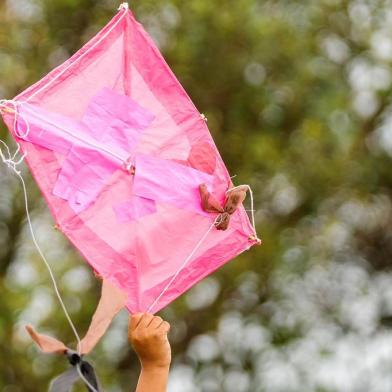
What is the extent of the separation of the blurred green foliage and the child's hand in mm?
3260

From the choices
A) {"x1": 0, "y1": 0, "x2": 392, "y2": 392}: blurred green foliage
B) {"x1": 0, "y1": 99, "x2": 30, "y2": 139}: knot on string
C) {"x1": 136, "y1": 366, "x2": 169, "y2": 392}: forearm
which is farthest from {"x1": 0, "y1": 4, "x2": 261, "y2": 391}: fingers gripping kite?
{"x1": 0, "y1": 0, "x2": 392, "y2": 392}: blurred green foliage

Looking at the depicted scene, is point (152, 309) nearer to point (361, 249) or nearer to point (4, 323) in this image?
point (4, 323)

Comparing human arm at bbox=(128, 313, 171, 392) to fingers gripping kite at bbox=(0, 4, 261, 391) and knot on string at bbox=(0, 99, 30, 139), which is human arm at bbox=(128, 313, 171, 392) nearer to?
fingers gripping kite at bbox=(0, 4, 261, 391)

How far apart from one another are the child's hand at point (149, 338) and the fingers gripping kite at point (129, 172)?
1.8 inches

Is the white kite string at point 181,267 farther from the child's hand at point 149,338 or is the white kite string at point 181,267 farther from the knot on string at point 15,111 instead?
the knot on string at point 15,111

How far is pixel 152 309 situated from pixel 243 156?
3.44 m

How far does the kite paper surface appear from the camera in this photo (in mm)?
1941

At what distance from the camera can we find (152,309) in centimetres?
196

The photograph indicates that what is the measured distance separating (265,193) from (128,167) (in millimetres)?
3580

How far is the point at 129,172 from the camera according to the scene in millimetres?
1962

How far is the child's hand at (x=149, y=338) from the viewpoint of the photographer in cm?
187

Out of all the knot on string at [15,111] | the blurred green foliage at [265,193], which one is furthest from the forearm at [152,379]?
the blurred green foliage at [265,193]

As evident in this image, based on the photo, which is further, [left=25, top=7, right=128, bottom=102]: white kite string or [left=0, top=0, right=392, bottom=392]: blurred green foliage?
[left=0, top=0, right=392, bottom=392]: blurred green foliage

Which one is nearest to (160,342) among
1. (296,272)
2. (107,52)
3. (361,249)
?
(107,52)
